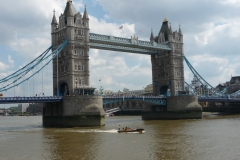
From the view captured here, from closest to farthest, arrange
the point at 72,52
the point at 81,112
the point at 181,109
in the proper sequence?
the point at 81,112 < the point at 72,52 < the point at 181,109

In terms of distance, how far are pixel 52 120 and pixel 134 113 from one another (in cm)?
7168

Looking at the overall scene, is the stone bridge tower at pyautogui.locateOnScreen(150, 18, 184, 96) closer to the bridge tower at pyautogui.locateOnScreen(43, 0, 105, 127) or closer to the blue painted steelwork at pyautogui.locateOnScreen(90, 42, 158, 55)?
the blue painted steelwork at pyautogui.locateOnScreen(90, 42, 158, 55)

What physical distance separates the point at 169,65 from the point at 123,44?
1921cm

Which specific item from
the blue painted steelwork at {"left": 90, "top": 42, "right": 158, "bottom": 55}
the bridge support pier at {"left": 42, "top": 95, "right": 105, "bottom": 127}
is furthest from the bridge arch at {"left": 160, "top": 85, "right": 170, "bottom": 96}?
the bridge support pier at {"left": 42, "top": 95, "right": 105, "bottom": 127}

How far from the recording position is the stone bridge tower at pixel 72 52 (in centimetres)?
6756

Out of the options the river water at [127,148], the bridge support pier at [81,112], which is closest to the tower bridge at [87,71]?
the bridge support pier at [81,112]

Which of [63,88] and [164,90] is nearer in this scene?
[63,88]

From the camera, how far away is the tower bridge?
61438 millimetres

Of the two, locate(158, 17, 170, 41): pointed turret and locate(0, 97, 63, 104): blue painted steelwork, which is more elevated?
locate(158, 17, 170, 41): pointed turret

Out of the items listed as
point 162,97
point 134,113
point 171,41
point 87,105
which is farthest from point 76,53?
point 134,113

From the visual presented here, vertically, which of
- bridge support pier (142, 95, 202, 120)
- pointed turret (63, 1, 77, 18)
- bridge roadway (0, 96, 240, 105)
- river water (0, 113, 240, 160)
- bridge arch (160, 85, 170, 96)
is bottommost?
river water (0, 113, 240, 160)

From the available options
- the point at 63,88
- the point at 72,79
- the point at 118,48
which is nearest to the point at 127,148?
the point at 72,79

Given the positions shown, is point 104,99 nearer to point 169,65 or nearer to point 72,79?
point 72,79

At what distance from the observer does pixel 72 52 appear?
67.7 meters
